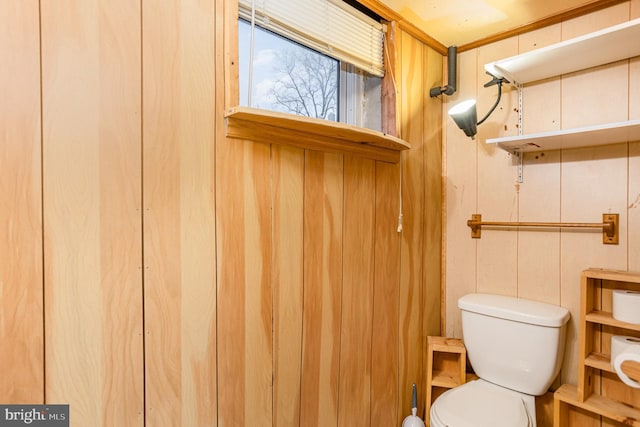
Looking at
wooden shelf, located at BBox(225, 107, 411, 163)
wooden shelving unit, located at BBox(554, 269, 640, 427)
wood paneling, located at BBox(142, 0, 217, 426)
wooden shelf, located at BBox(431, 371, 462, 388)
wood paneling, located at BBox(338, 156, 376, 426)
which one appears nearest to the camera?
wood paneling, located at BBox(142, 0, 217, 426)

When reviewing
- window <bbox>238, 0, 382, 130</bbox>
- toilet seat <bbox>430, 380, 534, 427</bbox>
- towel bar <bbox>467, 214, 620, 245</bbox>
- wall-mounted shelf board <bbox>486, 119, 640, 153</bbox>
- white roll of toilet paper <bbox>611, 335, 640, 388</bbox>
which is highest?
window <bbox>238, 0, 382, 130</bbox>

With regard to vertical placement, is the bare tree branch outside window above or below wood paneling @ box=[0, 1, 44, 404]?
above

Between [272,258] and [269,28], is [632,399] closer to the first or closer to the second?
[272,258]

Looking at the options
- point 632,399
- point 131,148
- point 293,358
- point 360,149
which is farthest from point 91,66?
point 632,399

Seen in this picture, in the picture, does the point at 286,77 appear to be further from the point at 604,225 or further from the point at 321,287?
the point at 604,225

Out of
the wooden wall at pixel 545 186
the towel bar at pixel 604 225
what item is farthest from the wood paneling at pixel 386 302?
the towel bar at pixel 604 225

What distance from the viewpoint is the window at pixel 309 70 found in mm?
1258

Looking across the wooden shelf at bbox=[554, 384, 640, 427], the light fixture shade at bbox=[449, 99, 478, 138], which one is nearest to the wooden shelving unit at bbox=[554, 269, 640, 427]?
the wooden shelf at bbox=[554, 384, 640, 427]

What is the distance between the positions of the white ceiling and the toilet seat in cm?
173

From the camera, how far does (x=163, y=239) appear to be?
984mm

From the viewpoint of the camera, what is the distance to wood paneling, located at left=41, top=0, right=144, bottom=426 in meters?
0.83

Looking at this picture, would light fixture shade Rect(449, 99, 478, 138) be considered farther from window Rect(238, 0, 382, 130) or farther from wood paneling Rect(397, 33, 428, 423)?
window Rect(238, 0, 382, 130)

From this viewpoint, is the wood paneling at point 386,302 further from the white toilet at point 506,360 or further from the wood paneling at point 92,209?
the wood paneling at point 92,209

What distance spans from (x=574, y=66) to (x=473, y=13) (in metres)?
0.52
